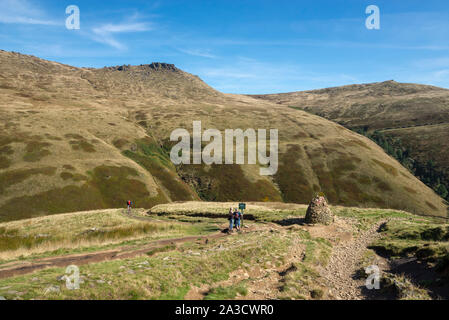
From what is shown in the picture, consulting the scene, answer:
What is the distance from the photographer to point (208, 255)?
72.5 ft

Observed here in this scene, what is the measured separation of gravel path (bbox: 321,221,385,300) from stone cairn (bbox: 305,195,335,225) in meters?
4.61

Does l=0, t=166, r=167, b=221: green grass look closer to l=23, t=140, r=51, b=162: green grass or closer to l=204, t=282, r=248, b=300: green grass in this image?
l=23, t=140, r=51, b=162: green grass

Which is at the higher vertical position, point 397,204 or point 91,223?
point 91,223

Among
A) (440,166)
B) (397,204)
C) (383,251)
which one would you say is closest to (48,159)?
(383,251)

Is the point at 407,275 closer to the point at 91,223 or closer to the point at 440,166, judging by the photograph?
the point at 91,223

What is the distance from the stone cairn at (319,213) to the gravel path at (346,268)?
4.61 meters

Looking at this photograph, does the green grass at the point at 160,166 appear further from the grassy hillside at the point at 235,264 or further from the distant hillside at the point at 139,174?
the grassy hillside at the point at 235,264

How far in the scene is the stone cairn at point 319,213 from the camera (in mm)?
38469

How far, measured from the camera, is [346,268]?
22.7m

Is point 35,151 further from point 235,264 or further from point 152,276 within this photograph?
point 152,276

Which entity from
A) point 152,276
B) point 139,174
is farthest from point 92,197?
point 152,276

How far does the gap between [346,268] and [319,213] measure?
16394 mm

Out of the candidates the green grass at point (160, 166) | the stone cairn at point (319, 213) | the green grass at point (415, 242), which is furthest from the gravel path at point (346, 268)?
the green grass at point (160, 166)

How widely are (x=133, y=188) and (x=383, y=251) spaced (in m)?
106
